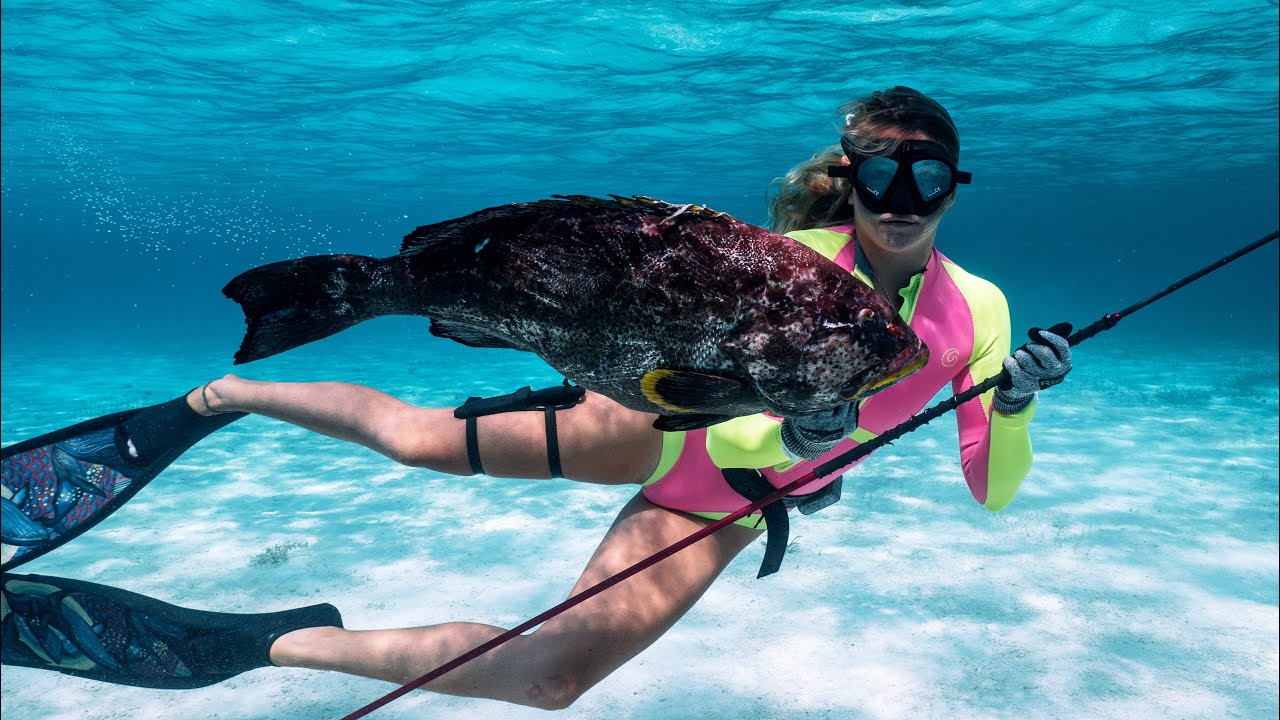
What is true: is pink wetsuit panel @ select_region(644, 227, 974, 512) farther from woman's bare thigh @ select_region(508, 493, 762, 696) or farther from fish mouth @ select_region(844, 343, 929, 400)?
fish mouth @ select_region(844, 343, 929, 400)

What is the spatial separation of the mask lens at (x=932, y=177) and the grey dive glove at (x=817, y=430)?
3.29 feet

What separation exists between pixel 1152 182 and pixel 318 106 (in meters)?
47.6

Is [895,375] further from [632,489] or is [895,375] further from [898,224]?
[632,489]

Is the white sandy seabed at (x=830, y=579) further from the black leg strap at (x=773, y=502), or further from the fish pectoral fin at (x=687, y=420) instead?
the fish pectoral fin at (x=687, y=420)

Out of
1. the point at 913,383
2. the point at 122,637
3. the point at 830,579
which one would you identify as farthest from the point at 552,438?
the point at 830,579

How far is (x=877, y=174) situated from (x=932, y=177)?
185 millimetres

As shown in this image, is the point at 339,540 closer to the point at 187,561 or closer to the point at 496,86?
the point at 187,561

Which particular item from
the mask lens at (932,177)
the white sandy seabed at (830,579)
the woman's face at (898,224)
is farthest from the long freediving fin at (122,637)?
the mask lens at (932,177)

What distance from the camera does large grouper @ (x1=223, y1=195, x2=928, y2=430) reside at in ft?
4.77

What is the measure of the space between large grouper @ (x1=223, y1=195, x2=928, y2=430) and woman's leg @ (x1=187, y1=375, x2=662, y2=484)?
6.31 feet

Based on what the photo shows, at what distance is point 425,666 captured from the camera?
360cm

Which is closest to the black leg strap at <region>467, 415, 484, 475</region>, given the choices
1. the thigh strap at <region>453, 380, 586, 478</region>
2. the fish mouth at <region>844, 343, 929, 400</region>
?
the thigh strap at <region>453, 380, 586, 478</region>

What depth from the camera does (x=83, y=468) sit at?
4.80 metres

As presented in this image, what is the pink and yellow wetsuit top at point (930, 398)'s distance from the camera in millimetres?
3268
